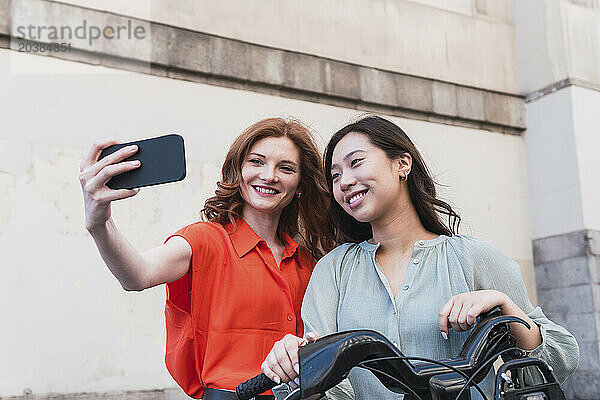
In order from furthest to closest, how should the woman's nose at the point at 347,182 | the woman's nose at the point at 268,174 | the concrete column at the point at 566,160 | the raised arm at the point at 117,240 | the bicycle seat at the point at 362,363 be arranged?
the concrete column at the point at 566,160
the woman's nose at the point at 268,174
the woman's nose at the point at 347,182
the raised arm at the point at 117,240
the bicycle seat at the point at 362,363

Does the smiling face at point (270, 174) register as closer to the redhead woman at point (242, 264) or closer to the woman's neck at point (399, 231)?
the redhead woman at point (242, 264)

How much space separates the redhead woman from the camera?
2457 millimetres

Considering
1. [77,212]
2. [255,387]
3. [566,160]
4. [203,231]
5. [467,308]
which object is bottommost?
[255,387]

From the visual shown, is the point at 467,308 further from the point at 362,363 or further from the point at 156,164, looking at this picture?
the point at 156,164

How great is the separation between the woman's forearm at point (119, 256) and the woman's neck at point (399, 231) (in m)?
0.76

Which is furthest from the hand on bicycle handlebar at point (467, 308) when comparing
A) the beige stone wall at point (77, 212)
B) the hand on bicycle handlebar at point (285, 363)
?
the beige stone wall at point (77, 212)

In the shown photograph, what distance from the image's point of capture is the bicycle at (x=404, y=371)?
138cm

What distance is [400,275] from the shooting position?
6.53 feet

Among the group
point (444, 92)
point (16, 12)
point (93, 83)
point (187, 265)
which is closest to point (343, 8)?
point (444, 92)

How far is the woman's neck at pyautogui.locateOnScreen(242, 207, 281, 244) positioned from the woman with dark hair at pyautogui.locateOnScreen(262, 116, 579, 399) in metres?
0.53

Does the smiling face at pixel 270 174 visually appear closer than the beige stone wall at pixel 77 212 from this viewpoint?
Yes

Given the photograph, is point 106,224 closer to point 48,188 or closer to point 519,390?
point 519,390

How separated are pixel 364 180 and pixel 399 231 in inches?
7.8

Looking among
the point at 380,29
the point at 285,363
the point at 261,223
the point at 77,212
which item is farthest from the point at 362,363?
the point at 380,29
